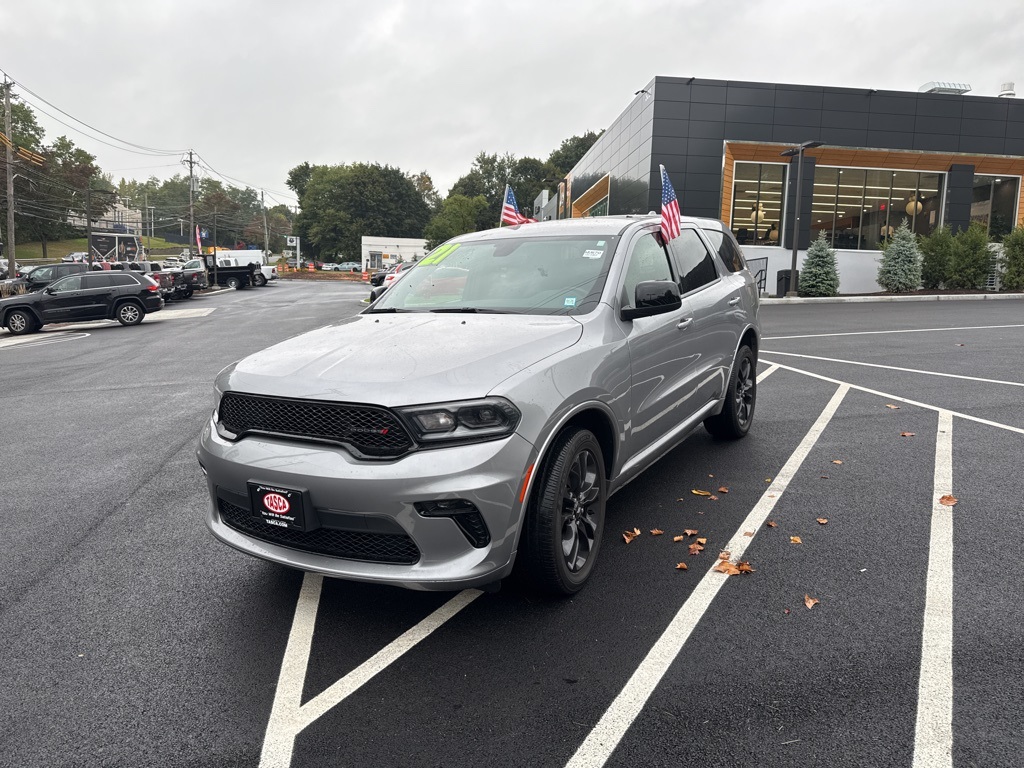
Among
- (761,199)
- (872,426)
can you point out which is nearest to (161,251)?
(761,199)

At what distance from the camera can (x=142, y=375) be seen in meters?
10.9

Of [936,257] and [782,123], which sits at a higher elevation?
[782,123]

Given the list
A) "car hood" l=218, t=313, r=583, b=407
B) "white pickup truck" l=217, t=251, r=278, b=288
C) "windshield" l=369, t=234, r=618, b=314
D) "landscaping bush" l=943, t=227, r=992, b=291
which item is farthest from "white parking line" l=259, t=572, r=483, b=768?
"white pickup truck" l=217, t=251, r=278, b=288

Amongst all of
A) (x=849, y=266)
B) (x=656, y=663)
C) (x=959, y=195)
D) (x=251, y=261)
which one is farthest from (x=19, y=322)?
(x=959, y=195)

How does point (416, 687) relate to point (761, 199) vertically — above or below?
below

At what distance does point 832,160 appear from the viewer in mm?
28844

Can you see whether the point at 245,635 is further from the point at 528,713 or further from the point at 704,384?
the point at 704,384

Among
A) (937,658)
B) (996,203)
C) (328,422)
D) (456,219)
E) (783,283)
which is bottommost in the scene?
(937,658)

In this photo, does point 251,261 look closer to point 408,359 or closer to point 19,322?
point 19,322

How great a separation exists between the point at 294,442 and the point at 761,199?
29.2 m

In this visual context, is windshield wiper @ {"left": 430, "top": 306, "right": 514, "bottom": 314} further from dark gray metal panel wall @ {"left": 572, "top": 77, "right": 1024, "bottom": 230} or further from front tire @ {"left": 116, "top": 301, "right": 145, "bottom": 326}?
dark gray metal panel wall @ {"left": 572, "top": 77, "right": 1024, "bottom": 230}

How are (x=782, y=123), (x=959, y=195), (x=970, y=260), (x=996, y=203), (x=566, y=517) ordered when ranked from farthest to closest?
(x=996, y=203) < (x=959, y=195) < (x=782, y=123) < (x=970, y=260) < (x=566, y=517)

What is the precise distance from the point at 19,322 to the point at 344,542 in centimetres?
2123

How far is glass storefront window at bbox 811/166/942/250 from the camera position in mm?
29034
